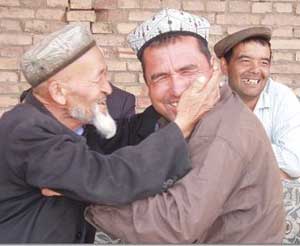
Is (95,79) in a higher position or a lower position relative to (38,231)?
higher

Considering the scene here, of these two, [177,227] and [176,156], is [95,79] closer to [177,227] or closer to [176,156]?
[176,156]

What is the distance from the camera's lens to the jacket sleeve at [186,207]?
1816 mm

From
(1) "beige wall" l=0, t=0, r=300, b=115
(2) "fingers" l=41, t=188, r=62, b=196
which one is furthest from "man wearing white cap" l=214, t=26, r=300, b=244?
(2) "fingers" l=41, t=188, r=62, b=196

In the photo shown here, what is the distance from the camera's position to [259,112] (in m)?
4.23

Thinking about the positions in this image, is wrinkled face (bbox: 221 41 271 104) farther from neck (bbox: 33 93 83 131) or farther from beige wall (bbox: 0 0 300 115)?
neck (bbox: 33 93 83 131)

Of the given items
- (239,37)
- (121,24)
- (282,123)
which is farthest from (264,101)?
(121,24)

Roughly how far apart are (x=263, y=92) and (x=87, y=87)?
7.91 feet

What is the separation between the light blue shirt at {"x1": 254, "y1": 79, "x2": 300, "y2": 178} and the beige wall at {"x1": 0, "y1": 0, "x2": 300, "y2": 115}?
1.33 meters

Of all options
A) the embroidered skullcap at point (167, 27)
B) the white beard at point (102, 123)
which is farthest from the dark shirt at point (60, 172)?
the embroidered skullcap at point (167, 27)

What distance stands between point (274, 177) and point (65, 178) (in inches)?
21.4

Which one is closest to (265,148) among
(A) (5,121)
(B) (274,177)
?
(B) (274,177)

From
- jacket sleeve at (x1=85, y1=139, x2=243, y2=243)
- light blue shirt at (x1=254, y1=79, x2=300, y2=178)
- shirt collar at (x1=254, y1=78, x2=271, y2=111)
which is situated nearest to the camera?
jacket sleeve at (x1=85, y1=139, x2=243, y2=243)

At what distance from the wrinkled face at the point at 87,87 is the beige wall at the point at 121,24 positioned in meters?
3.33

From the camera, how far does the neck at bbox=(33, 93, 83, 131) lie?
2062mm
